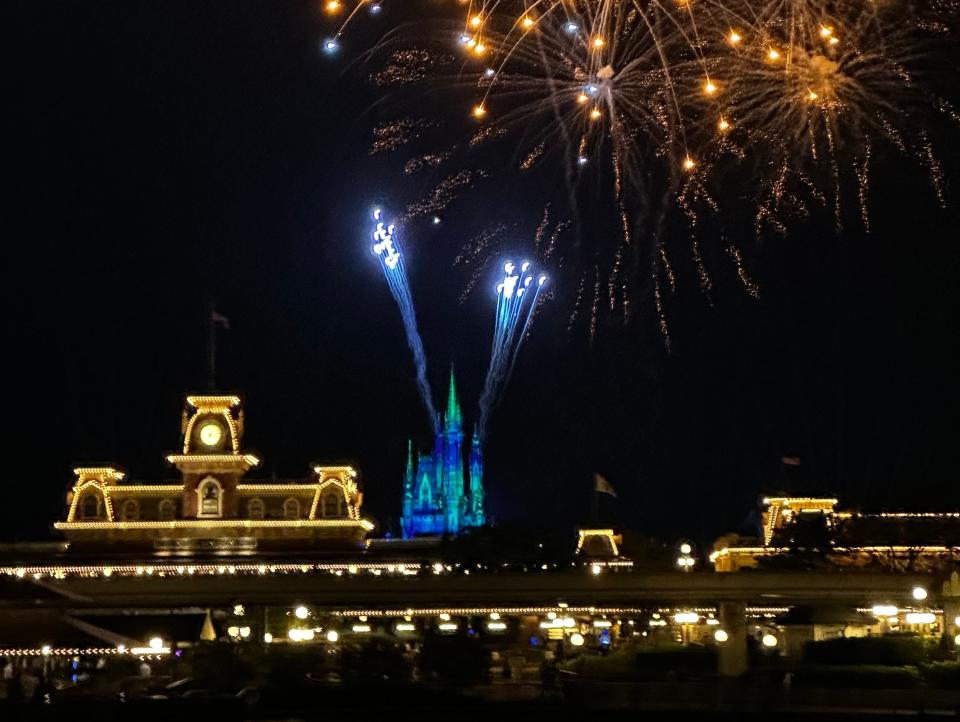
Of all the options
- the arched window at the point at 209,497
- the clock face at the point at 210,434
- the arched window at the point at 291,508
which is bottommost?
the arched window at the point at 291,508

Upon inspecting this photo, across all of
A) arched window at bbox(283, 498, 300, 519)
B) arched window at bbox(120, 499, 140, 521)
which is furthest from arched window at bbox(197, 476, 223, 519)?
arched window at bbox(120, 499, 140, 521)

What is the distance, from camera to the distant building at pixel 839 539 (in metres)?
71.8

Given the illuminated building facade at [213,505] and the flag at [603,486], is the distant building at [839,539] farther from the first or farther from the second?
the illuminated building facade at [213,505]

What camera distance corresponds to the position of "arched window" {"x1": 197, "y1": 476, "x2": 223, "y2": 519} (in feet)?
231

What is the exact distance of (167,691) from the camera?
30.7 m

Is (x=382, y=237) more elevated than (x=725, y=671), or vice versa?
(x=382, y=237)

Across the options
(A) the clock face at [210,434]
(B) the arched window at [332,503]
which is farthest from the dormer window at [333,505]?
(A) the clock face at [210,434]

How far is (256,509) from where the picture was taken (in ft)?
232

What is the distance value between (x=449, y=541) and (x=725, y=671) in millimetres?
39234

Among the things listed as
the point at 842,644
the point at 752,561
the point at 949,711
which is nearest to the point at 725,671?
the point at 842,644

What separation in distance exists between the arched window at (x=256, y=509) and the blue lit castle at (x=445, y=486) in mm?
85139

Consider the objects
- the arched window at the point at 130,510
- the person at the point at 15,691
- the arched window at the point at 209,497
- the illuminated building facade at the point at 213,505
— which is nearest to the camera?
the person at the point at 15,691

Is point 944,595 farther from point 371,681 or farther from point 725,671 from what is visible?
point 371,681

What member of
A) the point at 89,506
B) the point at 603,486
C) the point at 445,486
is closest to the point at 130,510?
the point at 89,506
